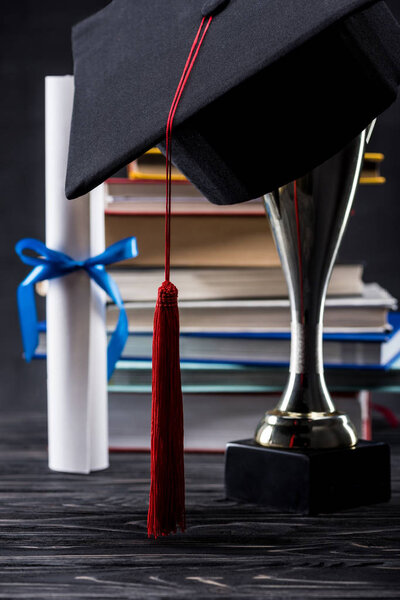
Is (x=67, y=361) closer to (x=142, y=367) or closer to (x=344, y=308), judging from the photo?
(x=142, y=367)

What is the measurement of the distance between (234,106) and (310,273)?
0.19 m

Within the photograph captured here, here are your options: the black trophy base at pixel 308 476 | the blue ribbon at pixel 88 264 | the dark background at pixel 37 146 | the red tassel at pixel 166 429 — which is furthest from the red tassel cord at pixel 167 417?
the dark background at pixel 37 146

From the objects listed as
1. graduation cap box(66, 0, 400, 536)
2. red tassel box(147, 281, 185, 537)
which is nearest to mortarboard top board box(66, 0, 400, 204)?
graduation cap box(66, 0, 400, 536)

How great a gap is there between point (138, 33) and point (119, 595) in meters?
0.47

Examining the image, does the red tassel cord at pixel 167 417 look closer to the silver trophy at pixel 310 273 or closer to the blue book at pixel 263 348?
the silver trophy at pixel 310 273

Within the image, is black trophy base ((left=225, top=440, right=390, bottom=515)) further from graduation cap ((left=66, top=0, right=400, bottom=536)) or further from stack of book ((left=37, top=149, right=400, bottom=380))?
stack of book ((left=37, top=149, right=400, bottom=380))

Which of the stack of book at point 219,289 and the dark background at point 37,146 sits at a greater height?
the dark background at point 37,146

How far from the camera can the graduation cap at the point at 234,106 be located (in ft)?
1.92

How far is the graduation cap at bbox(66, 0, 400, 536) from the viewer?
586 millimetres

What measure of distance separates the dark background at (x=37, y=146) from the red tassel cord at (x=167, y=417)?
2.33 ft

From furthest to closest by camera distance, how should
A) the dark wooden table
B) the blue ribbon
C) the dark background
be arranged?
the dark background → the blue ribbon → the dark wooden table

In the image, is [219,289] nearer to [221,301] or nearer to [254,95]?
[221,301]

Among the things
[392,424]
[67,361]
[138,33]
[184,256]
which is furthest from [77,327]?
[392,424]

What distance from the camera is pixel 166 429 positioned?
2.06ft
